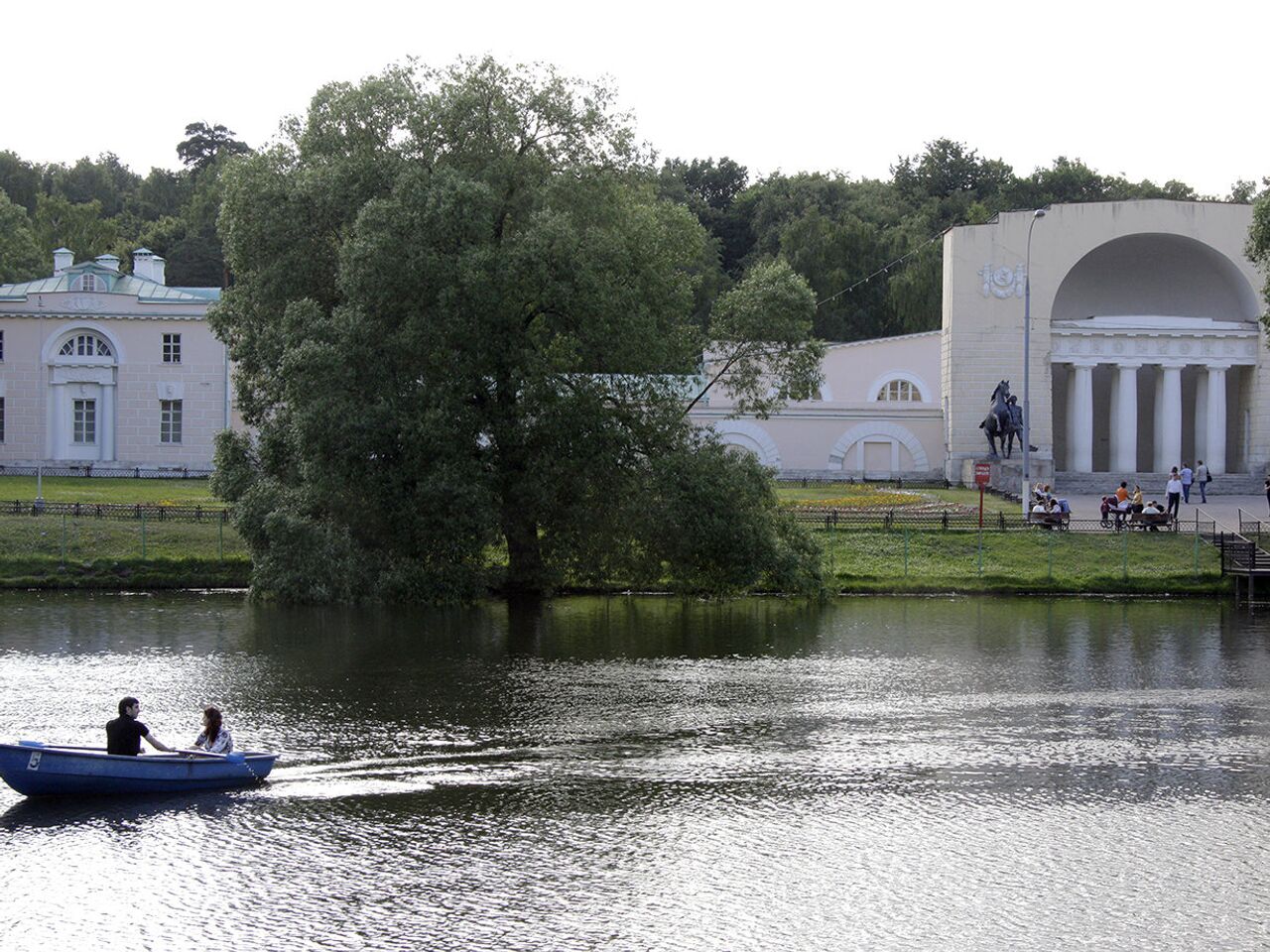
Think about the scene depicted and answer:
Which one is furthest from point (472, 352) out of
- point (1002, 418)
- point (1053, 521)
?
point (1002, 418)

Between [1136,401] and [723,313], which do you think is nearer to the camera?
[723,313]

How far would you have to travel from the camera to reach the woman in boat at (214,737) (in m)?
20.5

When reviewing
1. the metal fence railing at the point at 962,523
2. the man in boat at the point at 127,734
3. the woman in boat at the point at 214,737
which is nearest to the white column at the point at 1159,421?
the metal fence railing at the point at 962,523

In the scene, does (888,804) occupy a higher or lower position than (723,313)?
lower

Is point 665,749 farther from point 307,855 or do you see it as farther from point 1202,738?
point 1202,738

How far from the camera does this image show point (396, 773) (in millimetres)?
20781

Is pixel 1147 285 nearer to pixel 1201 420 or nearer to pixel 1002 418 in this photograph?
pixel 1201 420

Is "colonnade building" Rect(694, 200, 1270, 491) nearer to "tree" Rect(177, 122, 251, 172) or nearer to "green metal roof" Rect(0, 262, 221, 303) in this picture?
"green metal roof" Rect(0, 262, 221, 303)

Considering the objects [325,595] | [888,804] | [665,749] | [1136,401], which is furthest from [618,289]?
[1136,401]

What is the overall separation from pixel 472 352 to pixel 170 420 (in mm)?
36193

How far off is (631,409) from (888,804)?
20.1 metres

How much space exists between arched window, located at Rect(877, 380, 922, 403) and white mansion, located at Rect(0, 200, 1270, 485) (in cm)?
323

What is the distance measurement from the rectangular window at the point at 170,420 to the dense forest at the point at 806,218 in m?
16.2

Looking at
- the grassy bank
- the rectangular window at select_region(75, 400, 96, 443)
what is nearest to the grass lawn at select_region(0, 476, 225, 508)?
the rectangular window at select_region(75, 400, 96, 443)
